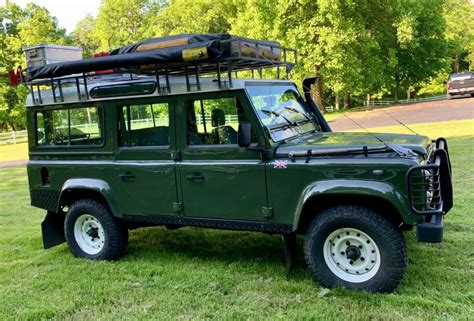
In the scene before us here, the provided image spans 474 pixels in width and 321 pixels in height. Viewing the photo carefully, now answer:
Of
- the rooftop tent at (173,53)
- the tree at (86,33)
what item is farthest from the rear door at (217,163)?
Answer: the tree at (86,33)

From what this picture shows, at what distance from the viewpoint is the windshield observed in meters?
4.77

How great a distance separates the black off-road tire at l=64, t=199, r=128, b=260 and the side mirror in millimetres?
2100

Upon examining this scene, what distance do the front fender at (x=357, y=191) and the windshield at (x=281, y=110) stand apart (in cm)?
71

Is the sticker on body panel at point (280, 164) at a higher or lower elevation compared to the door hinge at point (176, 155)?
lower

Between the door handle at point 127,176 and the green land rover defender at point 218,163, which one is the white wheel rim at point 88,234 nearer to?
the green land rover defender at point 218,163

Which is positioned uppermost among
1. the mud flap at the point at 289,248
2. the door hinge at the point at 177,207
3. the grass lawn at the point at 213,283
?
the door hinge at the point at 177,207

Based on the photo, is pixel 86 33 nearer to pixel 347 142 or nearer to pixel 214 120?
pixel 214 120

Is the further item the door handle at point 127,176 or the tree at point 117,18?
the tree at point 117,18

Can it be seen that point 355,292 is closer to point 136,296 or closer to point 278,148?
point 278,148

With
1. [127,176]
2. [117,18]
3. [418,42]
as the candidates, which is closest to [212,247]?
[127,176]

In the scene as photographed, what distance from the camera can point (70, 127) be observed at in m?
5.79

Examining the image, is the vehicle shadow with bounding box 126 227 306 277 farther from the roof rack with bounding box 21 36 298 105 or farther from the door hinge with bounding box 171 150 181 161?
the roof rack with bounding box 21 36 298 105

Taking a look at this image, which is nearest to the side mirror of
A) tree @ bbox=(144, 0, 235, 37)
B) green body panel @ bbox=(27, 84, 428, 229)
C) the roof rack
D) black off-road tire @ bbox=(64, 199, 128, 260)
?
green body panel @ bbox=(27, 84, 428, 229)

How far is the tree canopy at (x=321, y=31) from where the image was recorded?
25062 millimetres
